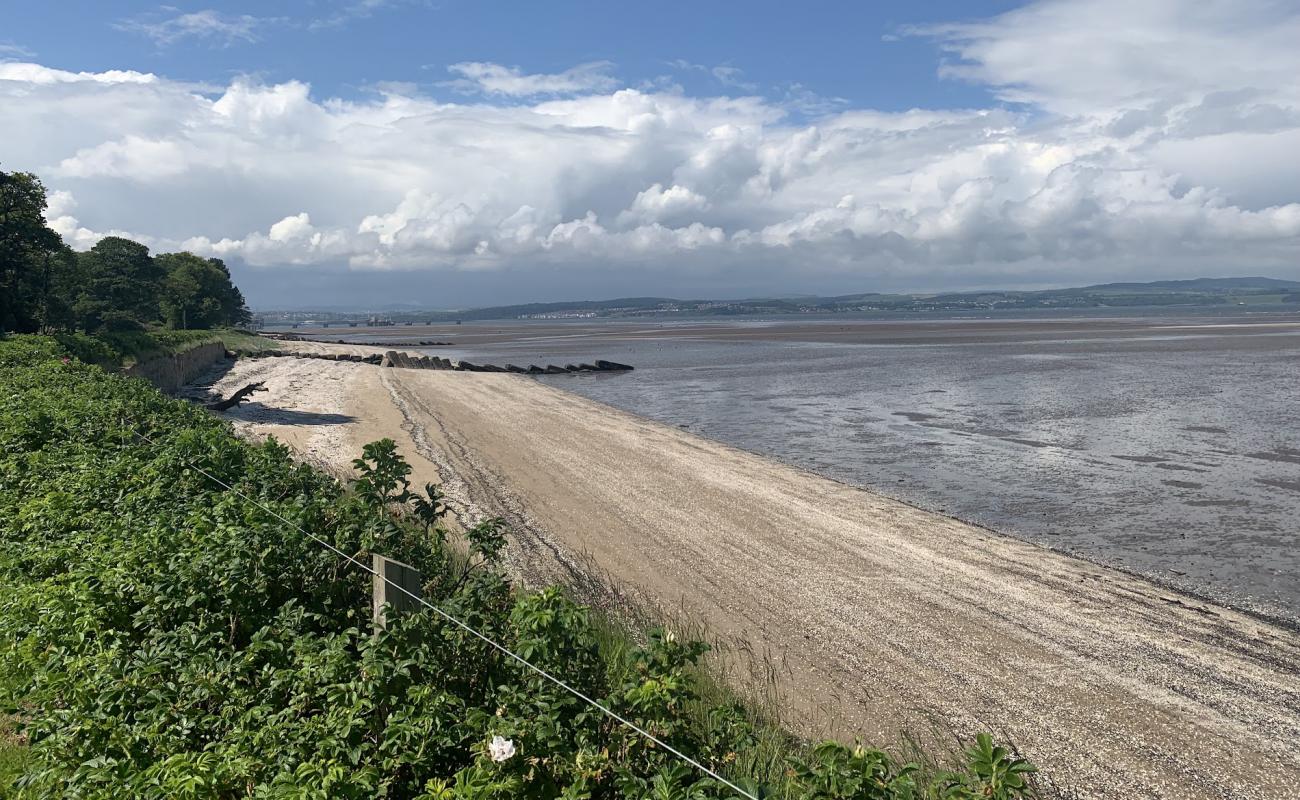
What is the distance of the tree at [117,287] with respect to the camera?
6159 centimetres

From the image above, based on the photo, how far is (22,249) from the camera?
3897 cm

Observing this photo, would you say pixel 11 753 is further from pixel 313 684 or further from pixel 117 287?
pixel 117 287

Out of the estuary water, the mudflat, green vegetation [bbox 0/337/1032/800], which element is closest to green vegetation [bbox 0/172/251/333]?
the estuary water

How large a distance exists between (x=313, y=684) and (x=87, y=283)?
230 ft

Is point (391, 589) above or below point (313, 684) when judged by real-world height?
above

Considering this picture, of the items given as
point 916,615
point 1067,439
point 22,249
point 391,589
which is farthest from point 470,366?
point 391,589

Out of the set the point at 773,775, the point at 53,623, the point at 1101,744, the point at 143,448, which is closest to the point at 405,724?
the point at 773,775

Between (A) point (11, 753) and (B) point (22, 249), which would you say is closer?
(A) point (11, 753)

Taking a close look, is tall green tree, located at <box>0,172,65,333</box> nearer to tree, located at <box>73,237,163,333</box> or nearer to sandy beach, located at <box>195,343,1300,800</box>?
tree, located at <box>73,237,163,333</box>

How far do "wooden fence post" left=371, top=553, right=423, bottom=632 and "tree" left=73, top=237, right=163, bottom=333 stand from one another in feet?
202

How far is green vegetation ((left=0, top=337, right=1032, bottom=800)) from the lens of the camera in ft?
13.6

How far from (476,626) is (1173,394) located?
43733 mm

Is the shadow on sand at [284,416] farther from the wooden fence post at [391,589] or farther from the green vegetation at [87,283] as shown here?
the wooden fence post at [391,589]

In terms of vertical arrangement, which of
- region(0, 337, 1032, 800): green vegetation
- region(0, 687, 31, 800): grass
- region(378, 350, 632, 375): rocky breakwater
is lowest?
region(378, 350, 632, 375): rocky breakwater
